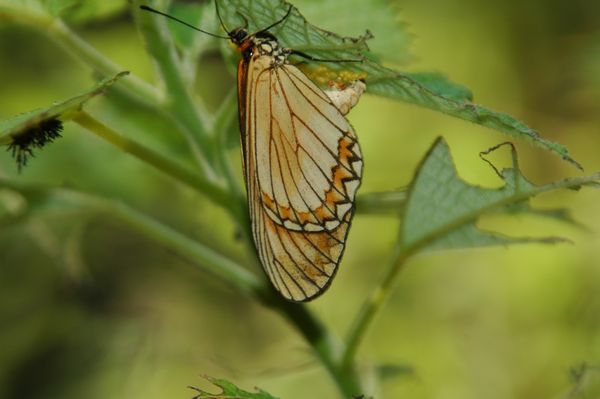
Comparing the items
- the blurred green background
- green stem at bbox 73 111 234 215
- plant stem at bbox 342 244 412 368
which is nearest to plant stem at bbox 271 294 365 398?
plant stem at bbox 342 244 412 368

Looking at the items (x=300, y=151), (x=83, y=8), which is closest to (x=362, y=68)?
(x=300, y=151)

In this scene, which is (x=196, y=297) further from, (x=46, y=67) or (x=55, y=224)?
(x=55, y=224)

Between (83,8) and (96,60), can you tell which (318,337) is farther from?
(83,8)

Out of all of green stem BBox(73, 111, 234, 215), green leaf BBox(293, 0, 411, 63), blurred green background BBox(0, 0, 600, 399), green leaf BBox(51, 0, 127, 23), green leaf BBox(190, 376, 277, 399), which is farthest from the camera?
blurred green background BBox(0, 0, 600, 399)

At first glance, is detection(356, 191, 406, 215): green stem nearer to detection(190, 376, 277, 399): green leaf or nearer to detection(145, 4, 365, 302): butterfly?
detection(145, 4, 365, 302): butterfly

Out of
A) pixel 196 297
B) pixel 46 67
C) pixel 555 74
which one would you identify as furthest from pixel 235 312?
pixel 555 74

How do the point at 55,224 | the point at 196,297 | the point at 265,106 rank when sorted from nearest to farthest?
1. the point at 265,106
2. the point at 55,224
3. the point at 196,297
